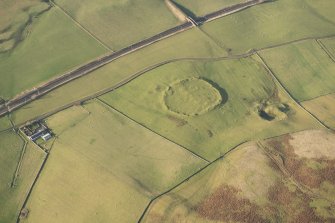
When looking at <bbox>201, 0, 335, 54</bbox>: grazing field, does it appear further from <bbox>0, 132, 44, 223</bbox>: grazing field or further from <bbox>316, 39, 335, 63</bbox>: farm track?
<bbox>0, 132, 44, 223</bbox>: grazing field

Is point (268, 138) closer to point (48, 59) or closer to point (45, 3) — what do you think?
point (48, 59)

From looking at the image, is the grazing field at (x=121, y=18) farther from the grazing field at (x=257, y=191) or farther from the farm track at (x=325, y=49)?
the grazing field at (x=257, y=191)

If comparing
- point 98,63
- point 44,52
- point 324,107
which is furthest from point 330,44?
point 44,52

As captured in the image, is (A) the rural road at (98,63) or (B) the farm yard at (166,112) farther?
(A) the rural road at (98,63)

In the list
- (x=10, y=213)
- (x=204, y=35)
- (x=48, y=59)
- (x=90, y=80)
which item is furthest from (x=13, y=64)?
(x=204, y=35)

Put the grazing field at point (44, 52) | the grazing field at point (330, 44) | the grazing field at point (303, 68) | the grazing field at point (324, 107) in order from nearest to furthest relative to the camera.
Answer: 1. the grazing field at point (324, 107)
2. the grazing field at point (44, 52)
3. the grazing field at point (303, 68)
4. the grazing field at point (330, 44)

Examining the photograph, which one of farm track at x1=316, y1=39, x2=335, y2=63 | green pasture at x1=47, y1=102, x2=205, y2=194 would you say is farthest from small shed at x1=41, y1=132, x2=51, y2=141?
farm track at x1=316, y1=39, x2=335, y2=63

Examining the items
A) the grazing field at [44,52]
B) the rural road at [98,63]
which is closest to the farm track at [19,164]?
the rural road at [98,63]
